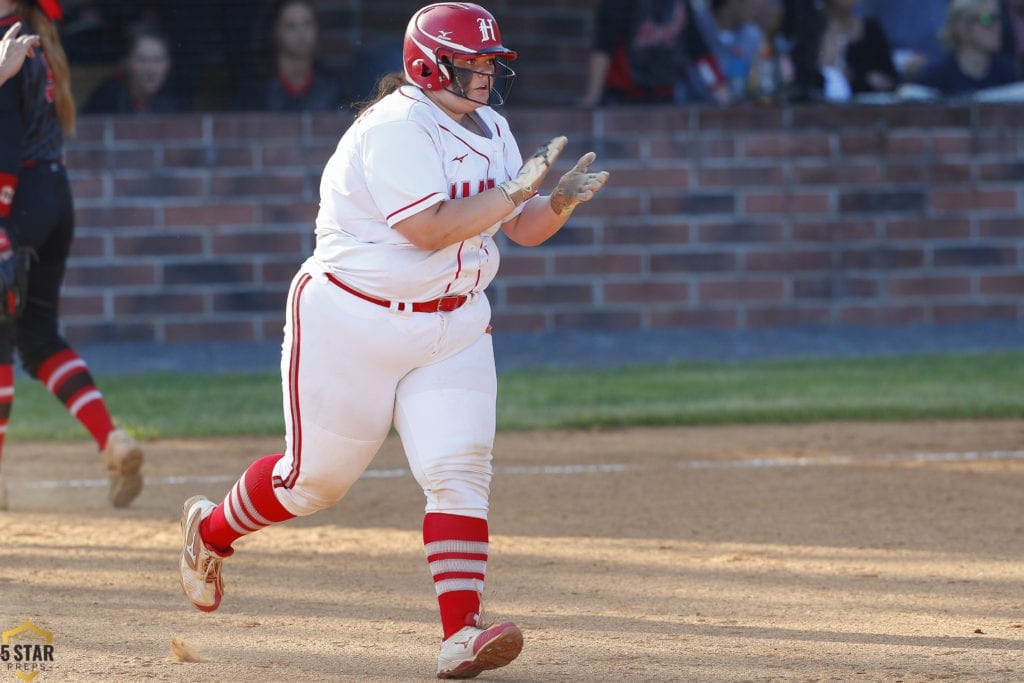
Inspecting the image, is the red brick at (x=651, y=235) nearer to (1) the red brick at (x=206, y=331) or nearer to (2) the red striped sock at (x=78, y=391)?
(1) the red brick at (x=206, y=331)

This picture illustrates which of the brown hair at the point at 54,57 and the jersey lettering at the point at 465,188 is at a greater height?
the brown hair at the point at 54,57

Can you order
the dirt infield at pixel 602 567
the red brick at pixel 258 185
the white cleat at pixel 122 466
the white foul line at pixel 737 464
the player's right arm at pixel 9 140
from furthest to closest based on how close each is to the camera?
the red brick at pixel 258 185, the white foul line at pixel 737 464, the white cleat at pixel 122 466, the player's right arm at pixel 9 140, the dirt infield at pixel 602 567

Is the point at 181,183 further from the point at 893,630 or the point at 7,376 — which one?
the point at 893,630

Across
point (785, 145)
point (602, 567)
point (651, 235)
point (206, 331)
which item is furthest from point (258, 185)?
point (602, 567)

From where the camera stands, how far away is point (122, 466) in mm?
6004

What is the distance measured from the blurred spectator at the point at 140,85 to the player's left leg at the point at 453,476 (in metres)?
7.66

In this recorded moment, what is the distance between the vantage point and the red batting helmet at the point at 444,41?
383 centimetres

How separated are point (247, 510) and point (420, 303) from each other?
82 centimetres

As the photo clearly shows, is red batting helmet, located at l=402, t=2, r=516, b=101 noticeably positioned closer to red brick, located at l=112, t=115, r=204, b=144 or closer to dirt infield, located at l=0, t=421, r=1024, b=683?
dirt infield, located at l=0, t=421, r=1024, b=683

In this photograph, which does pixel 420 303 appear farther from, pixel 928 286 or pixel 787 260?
pixel 928 286

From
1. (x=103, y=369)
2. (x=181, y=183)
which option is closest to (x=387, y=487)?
(x=103, y=369)

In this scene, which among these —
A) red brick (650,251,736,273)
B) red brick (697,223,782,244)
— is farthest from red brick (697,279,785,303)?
red brick (697,223,782,244)

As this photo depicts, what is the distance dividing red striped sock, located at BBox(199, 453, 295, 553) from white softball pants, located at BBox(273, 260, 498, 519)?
0.52 ft

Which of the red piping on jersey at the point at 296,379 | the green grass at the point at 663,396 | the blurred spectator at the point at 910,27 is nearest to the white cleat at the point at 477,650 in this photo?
the red piping on jersey at the point at 296,379
